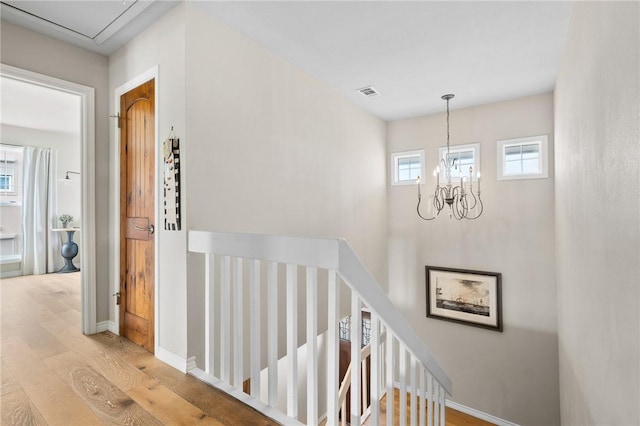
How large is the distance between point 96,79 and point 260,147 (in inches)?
64.2

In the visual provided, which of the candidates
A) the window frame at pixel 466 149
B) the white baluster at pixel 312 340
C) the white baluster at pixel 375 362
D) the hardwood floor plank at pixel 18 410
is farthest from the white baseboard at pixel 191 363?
the window frame at pixel 466 149

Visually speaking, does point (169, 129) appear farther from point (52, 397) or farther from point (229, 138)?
point (52, 397)

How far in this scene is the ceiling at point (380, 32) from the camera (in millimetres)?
2350

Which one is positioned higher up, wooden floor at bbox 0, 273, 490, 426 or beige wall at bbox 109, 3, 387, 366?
beige wall at bbox 109, 3, 387, 366

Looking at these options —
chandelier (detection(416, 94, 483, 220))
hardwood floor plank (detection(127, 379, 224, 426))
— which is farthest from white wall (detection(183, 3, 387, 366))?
chandelier (detection(416, 94, 483, 220))

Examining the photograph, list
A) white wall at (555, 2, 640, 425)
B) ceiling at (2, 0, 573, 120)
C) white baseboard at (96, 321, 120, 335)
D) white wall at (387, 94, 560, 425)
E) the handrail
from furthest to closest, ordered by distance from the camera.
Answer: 1. white wall at (387, 94, 560, 425)
2. white baseboard at (96, 321, 120, 335)
3. ceiling at (2, 0, 573, 120)
4. the handrail
5. white wall at (555, 2, 640, 425)

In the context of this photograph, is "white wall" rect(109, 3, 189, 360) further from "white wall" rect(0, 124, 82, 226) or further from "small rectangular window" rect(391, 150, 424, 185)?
"white wall" rect(0, 124, 82, 226)

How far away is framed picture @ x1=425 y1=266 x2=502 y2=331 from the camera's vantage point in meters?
4.46

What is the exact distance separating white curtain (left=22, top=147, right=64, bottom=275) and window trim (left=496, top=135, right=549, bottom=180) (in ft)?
25.4

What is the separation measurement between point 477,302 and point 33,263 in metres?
7.43

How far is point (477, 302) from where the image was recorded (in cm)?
459

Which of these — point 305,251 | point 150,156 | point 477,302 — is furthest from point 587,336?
point 150,156

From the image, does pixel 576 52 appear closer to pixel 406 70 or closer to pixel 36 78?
pixel 406 70

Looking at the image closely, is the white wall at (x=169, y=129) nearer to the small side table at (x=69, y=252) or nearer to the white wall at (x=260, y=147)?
the white wall at (x=260, y=147)
